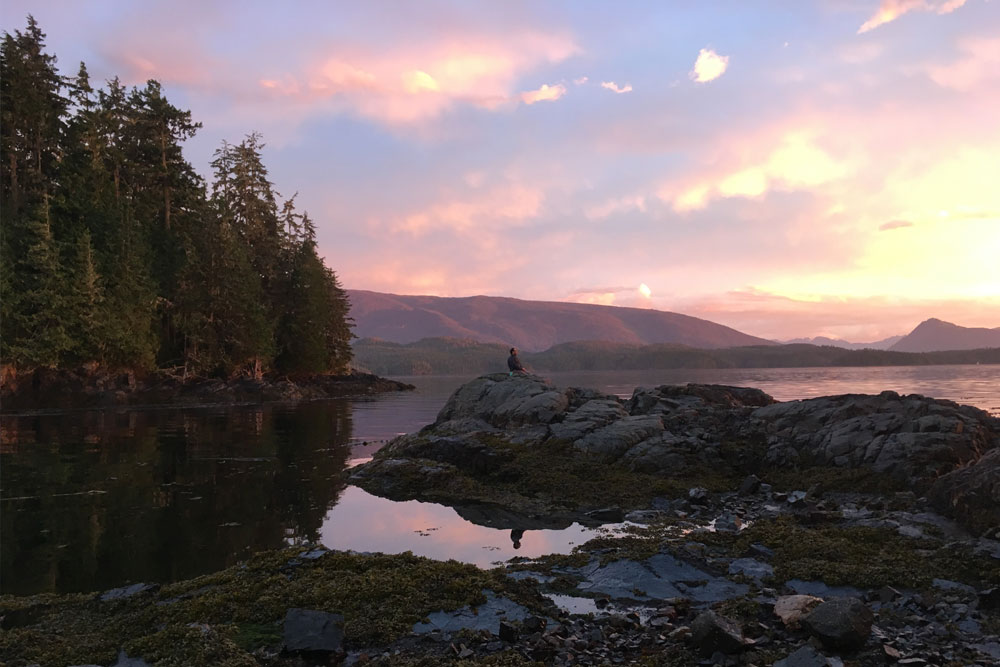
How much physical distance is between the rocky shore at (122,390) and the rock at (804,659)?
60.5 meters

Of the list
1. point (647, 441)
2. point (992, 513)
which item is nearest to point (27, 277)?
point (647, 441)

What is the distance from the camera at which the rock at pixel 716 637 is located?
6750 mm

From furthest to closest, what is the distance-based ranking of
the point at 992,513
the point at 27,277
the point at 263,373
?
the point at 263,373, the point at 27,277, the point at 992,513

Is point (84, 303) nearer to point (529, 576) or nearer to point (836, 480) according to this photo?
point (529, 576)

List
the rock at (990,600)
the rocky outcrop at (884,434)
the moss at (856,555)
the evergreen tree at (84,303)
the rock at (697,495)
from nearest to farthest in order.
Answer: the rock at (990,600) → the moss at (856,555) → the rock at (697,495) → the rocky outcrop at (884,434) → the evergreen tree at (84,303)

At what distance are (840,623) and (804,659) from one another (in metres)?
0.82

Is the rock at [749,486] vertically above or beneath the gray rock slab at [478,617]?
beneath

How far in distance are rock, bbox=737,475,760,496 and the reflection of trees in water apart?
1129 cm

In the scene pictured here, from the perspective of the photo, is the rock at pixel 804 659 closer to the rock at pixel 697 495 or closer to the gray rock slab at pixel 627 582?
the gray rock slab at pixel 627 582

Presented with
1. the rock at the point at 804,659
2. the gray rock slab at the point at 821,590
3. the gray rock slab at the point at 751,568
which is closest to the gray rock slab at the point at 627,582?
the gray rock slab at the point at 751,568

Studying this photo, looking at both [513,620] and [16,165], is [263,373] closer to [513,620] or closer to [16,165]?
[16,165]

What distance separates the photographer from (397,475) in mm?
19016

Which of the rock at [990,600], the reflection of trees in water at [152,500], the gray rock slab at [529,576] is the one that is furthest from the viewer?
the reflection of trees in water at [152,500]

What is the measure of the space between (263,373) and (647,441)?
6649 cm
